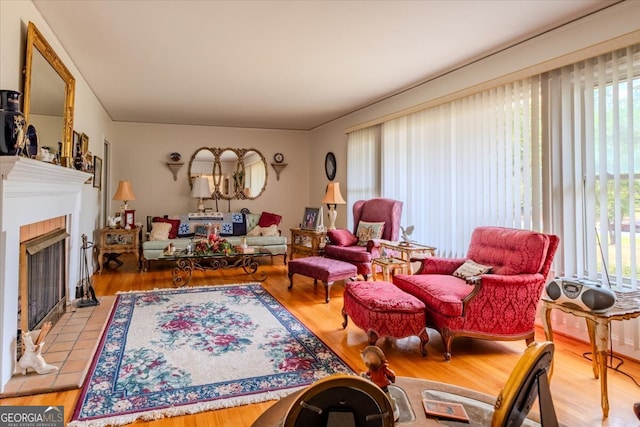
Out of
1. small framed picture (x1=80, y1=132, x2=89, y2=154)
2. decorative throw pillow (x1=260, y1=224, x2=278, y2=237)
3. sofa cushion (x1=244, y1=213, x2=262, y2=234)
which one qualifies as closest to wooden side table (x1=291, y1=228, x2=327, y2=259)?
decorative throw pillow (x1=260, y1=224, x2=278, y2=237)

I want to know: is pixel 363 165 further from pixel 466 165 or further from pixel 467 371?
pixel 467 371

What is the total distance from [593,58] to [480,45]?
0.93 metres

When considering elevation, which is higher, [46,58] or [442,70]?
[442,70]

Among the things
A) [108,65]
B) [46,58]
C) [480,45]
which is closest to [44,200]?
[46,58]

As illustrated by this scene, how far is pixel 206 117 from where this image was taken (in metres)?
6.80

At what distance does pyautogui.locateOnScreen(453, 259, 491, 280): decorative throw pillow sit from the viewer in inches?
121

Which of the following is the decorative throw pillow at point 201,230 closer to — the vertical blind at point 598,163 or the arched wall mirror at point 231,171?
the arched wall mirror at point 231,171

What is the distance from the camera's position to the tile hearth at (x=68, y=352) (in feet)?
7.14

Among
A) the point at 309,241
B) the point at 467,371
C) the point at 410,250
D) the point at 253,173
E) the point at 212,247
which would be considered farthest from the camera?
the point at 253,173

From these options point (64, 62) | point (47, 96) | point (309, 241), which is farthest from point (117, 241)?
point (47, 96)

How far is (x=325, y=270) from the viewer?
415 cm

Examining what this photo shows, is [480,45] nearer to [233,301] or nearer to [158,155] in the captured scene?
[233,301]

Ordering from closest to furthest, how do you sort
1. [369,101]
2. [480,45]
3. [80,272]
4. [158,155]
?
[480,45], [80,272], [369,101], [158,155]

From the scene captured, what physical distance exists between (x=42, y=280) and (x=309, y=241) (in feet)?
12.4
